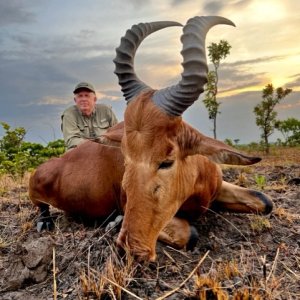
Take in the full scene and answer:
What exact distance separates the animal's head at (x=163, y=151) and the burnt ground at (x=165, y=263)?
0.34m

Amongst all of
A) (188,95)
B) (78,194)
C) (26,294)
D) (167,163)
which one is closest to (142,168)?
(167,163)

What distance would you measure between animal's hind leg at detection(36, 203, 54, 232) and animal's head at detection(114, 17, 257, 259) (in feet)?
8.14

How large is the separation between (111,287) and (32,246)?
1401mm

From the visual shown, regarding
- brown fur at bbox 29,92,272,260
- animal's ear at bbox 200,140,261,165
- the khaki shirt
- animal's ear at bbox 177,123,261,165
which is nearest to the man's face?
the khaki shirt

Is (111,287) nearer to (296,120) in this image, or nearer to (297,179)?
(297,179)

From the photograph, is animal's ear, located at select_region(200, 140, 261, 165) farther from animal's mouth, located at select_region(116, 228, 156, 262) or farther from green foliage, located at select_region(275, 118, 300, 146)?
green foliage, located at select_region(275, 118, 300, 146)

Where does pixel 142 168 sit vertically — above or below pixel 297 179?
above

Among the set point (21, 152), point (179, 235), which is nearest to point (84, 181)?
point (179, 235)

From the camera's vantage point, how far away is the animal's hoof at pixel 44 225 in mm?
6590

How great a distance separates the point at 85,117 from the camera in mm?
9719

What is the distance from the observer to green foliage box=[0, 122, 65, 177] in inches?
633

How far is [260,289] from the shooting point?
3574mm

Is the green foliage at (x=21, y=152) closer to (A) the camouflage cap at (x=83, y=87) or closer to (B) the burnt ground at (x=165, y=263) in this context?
→ (A) the camouflage cap at (x=83, y=87)

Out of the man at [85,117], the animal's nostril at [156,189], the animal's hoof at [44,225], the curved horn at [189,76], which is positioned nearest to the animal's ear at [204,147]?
the curved horn at [189,76]
